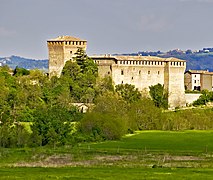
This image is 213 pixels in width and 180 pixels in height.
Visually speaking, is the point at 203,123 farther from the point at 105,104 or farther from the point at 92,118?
the point at 92,118

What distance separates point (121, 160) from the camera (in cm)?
4534

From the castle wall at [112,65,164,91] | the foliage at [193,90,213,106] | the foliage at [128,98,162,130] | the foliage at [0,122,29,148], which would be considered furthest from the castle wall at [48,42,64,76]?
the foliage at [0,122,29,148]

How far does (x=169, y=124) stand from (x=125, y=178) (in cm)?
4681

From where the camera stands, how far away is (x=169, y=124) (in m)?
79.0

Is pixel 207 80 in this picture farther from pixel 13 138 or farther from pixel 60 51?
pixel 13 138

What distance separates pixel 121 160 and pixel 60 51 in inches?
1779

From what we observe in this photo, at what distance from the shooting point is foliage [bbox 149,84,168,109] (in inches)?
3588

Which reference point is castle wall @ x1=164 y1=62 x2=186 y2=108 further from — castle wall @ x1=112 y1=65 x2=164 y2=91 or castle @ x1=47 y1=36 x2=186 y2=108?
castle wall @ x1=112 y1=65 x2=164 y2=91

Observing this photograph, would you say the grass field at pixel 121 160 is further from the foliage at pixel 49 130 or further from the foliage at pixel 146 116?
the foliage at pixel 146 116

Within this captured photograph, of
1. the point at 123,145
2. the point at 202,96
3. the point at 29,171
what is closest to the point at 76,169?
the point at 29,171

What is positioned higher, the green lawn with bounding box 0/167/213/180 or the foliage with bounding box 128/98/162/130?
the foliage with bounding box 128/98/162/130

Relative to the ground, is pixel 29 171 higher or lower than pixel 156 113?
lower

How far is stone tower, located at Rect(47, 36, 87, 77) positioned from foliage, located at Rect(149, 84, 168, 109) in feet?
36.1

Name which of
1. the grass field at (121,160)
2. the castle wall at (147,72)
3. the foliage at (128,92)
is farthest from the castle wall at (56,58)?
the grass field at (121,160)
